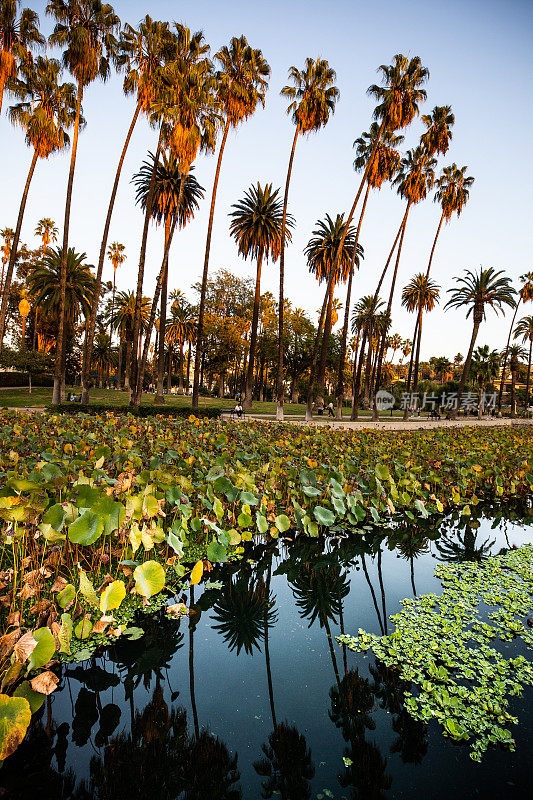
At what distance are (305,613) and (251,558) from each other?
4.86 ft

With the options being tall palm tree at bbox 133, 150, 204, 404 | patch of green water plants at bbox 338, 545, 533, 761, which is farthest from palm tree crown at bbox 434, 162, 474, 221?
patch of green water plants at bbox 338, 545, 533, 761

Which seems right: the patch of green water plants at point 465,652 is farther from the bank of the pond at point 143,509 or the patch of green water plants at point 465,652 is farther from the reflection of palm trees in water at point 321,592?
the bank of the pond at point 143,509

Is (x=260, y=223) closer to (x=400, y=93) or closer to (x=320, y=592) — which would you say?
(x=400, y=93)

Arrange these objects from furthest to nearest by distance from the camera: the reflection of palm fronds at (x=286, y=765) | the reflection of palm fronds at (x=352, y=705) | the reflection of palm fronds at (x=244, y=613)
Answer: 1. the reflection of palm fronds at (x=244, y=613)
2. the reflection of palm fronds at (x=352, y=705)
3. the reflection of palm fronds at (x=286, y=765)

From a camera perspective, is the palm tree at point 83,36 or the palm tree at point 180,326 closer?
the palm tree at point 83,36

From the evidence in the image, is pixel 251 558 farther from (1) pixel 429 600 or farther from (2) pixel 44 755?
(2) pixel 44 755

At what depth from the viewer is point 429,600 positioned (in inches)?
167

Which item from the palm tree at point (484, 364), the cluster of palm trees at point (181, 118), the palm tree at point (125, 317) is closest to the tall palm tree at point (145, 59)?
the cluster of palm trees at point (181, 118)

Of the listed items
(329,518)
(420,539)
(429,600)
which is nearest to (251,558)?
(329,518)

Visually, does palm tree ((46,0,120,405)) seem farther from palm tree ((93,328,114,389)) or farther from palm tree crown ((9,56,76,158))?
palm tree ((93,328,114,389))

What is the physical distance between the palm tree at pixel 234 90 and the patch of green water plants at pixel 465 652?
67.1 ft

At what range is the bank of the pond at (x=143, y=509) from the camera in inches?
107

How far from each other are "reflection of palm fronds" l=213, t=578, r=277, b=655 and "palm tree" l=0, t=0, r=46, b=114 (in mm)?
24319

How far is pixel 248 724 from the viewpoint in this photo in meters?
2.57
